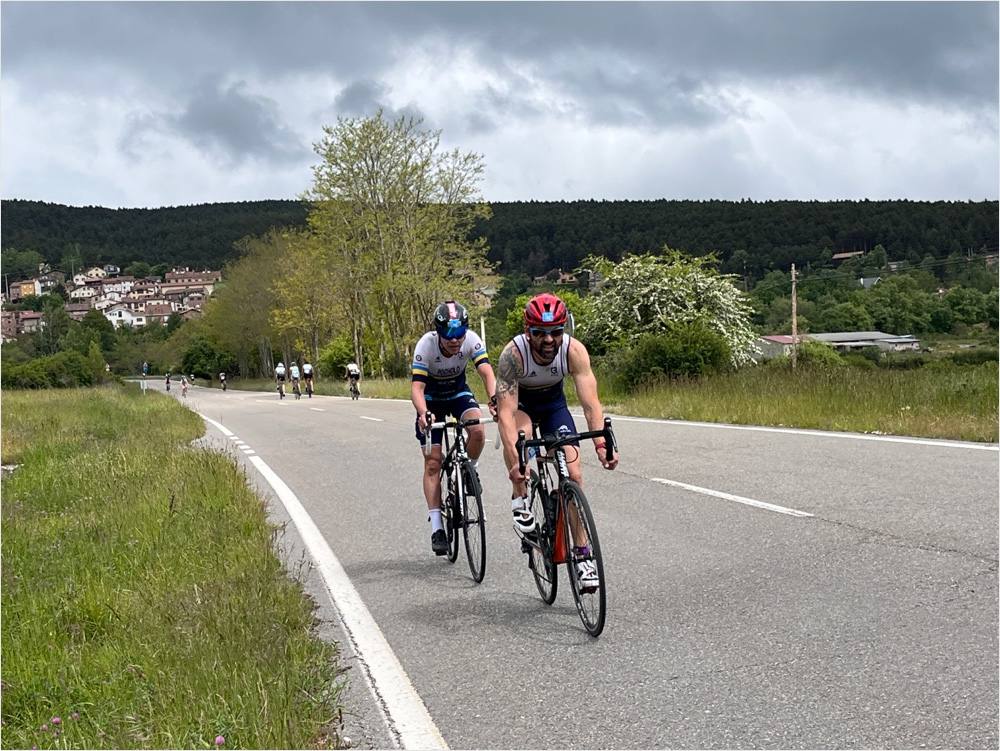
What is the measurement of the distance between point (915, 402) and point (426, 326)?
35098mm

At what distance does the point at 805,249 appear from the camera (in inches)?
3752

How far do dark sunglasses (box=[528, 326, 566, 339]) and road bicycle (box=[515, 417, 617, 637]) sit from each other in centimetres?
58

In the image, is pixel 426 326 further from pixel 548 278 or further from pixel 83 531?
pixel 548 278

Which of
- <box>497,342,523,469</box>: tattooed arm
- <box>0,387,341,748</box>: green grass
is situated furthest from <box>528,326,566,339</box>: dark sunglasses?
<box>0,387,341,748</box>: green grass

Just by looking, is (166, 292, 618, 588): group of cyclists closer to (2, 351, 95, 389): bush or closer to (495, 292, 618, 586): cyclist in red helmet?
(495, 292, 618, 586): cyclist in red helmet

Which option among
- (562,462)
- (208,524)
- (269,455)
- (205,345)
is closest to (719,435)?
(269,455)

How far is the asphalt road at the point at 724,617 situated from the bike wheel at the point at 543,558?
0.40ft

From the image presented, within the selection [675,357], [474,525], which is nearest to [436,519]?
[474,525]

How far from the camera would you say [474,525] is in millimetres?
6613

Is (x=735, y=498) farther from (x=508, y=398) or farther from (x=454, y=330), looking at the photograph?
(x=508, y=398)

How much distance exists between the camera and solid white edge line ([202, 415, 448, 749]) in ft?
12.7

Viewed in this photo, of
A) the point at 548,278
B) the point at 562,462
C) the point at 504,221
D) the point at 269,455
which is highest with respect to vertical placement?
the point at 504,221

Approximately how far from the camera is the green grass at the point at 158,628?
391 cm

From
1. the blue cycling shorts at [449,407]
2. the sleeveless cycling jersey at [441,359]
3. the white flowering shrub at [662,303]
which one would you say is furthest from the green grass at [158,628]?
the white flowering shrub at [662,303]
